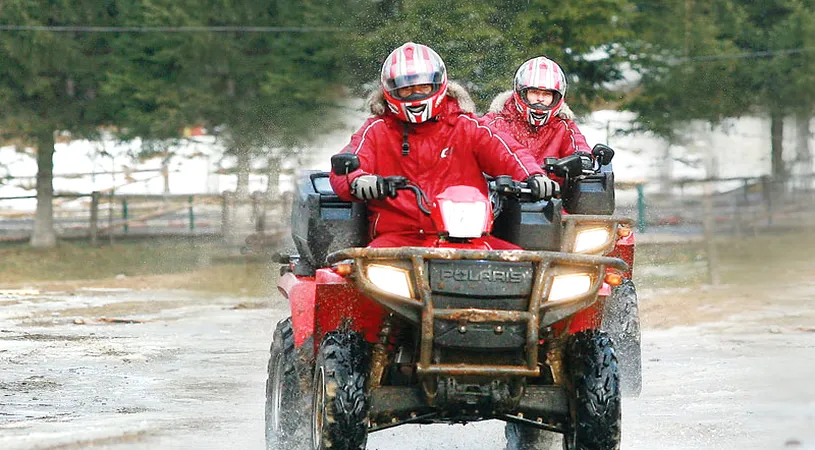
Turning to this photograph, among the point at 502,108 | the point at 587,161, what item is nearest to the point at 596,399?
the point at 587,161

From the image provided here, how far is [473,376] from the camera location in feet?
20.6

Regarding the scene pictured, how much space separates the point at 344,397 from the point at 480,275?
727mm

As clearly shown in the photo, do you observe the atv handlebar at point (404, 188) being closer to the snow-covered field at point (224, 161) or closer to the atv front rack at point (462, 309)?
the atv front rack at point (462, 309)

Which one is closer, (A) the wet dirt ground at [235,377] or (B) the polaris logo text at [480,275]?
(B) the polaris logo text at [480,275]

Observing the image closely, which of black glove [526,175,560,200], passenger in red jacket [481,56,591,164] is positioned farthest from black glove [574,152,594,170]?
black glove [526,175,560,200]

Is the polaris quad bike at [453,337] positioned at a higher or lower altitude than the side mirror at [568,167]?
lower

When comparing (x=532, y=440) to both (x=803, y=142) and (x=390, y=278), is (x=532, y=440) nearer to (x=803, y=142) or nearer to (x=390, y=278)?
(x=390, y=278)

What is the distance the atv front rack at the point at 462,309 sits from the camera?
608 cm

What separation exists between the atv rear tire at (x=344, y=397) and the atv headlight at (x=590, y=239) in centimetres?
333

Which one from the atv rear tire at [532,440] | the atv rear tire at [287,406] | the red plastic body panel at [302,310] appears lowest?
the atv rear tire at [532,440]

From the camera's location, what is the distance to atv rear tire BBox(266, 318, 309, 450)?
23.4 feet

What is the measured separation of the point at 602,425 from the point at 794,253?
68.9ft

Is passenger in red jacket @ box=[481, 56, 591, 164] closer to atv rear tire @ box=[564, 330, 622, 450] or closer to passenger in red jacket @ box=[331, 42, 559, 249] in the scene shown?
passenger in red jacket @ box=[331, 42, 559, 249]

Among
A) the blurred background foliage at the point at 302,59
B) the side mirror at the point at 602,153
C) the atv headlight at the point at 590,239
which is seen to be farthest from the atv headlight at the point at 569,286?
the blurred background foliage at the point at 302,59
